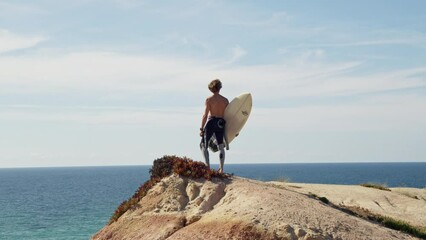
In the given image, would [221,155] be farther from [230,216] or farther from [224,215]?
[230,216]

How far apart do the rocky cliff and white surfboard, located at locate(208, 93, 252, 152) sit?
5.39ft

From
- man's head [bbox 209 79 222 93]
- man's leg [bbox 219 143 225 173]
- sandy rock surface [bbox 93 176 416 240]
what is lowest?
sandy rock surface [bbox 93 176 416 240]

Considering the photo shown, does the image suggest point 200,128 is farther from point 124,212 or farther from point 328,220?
point 328,220

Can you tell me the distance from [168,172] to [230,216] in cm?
400

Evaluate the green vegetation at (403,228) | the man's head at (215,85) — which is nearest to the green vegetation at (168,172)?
the man's head at (215,85)

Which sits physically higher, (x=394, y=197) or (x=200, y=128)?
(x=200, y=128)

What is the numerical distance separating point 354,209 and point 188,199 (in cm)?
712

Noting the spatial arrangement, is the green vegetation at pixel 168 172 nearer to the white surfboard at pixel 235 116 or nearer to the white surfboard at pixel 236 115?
the white surfboard at pixel 235 116

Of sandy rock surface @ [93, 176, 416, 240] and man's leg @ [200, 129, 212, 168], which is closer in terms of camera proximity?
sandy rock surface @ [93, 176, 416, 240]

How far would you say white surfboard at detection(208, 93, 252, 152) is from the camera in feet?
63.0

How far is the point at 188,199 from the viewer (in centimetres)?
1708

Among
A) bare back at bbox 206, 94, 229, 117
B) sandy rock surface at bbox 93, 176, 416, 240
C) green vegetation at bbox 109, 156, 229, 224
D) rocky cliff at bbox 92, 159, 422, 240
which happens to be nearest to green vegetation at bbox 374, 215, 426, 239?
rocky cliff at bbox 92, 159, 422, 240

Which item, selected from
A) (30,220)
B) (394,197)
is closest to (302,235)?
(394,197)

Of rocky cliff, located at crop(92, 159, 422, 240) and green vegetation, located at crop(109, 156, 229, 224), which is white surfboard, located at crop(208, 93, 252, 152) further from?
rocky cliff, located at crop(92, 159, 422, 240)
